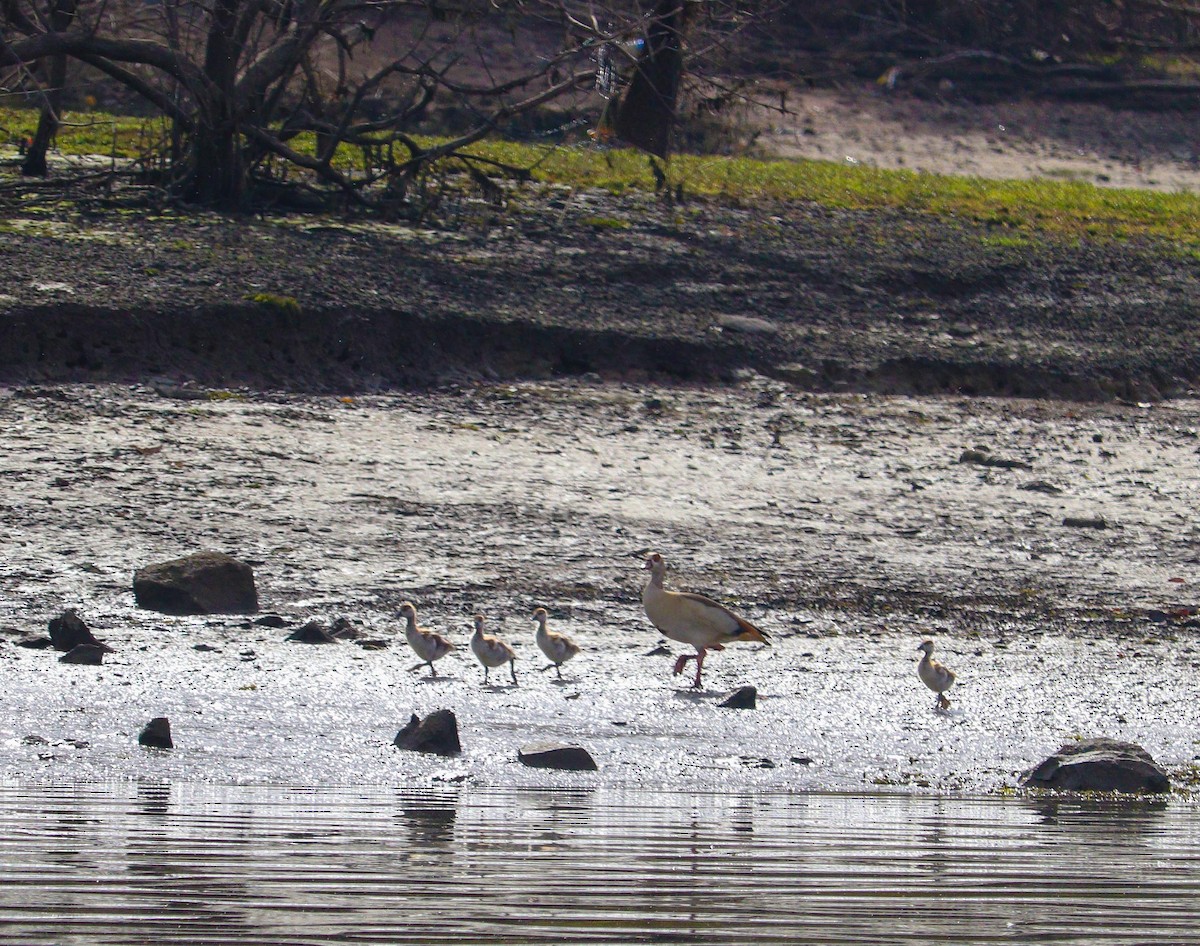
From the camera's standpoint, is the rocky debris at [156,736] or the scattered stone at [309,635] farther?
the scattered stone at [309,635]

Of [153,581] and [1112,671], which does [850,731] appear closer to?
[1112,671]

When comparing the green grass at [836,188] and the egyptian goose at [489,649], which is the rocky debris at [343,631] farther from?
the green grass at [836,188]

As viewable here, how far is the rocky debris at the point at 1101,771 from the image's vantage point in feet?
24.0

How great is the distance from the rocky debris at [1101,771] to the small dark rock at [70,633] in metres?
4.11

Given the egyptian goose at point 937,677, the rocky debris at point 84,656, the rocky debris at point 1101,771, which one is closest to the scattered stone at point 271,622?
the rocky debris at point 84,656

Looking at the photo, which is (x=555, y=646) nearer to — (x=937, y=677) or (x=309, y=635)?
(x=309, y=635)

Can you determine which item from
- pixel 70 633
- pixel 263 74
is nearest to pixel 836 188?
pixel 263 74

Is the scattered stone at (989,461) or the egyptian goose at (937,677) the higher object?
the scattered stone at (989,461)

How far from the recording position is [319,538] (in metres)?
10.2

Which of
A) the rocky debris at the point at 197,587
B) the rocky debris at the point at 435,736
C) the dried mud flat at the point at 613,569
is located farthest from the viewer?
the rocky debris at the point at 197,587

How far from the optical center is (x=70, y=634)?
325 inches

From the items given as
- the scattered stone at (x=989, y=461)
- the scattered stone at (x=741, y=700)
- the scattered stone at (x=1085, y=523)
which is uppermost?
the scattered stone at (x=989, y=461)

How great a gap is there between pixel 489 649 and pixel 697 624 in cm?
102

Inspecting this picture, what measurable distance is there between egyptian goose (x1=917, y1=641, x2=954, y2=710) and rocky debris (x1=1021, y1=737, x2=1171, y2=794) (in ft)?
3.26
